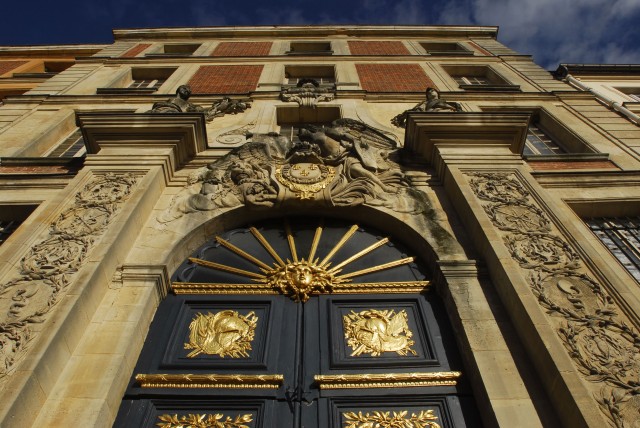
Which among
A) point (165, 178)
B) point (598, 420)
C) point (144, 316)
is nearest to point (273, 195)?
point (165, 178)

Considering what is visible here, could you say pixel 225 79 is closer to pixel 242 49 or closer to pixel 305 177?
pixel 242 49

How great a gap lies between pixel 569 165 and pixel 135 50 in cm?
1591

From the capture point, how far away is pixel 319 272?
658 cm

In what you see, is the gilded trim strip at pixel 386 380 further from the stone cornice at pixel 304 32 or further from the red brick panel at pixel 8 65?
the red brick panel at pixel 8 65

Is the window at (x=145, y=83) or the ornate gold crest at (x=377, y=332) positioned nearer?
the ornate gold crest at (x=377, y=332)

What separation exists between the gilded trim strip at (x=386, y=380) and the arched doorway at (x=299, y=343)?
12mm

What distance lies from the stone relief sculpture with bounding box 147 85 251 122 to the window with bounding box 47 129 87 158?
2671mm

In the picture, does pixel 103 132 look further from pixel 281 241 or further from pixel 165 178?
pixel 281 241

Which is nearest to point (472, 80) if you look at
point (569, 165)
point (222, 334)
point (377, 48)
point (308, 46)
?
point (377, 48)

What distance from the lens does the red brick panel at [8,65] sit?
1800cm

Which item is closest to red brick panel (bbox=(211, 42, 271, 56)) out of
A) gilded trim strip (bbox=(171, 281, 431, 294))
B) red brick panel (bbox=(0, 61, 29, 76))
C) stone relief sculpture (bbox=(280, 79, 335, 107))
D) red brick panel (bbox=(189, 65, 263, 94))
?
red brick panel (bbox=(189, 65, 263, 94))

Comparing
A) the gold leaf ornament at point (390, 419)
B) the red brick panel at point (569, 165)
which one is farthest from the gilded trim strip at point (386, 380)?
the red brick panel at point (569, 165)

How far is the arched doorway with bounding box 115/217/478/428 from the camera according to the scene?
496cm

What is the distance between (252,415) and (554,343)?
3.30 m
